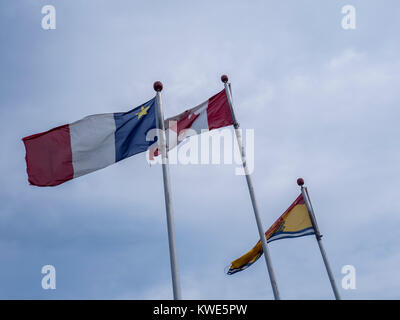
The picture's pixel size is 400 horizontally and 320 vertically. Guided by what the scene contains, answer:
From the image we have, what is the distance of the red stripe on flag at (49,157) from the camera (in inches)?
481

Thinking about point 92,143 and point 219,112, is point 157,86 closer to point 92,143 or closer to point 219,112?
point 219,112

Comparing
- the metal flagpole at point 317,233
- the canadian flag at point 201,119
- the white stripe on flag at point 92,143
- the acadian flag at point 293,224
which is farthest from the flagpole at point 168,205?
the metal flagpole at point 317,233

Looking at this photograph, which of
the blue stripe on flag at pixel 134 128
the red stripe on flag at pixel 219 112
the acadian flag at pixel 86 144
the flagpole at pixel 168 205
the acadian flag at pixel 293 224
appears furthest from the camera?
the acadian flag at pixel 293 224

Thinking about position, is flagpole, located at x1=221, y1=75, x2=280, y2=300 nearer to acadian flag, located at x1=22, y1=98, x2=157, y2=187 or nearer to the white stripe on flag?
acadian flag, located at x1=22, y1=98, x2=157, y2=187

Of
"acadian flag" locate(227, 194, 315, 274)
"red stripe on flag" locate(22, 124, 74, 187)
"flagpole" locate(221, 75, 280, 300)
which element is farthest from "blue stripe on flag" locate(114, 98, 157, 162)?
"acadian flag" locate(227, 194, 315, 274)

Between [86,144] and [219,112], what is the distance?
5.17m

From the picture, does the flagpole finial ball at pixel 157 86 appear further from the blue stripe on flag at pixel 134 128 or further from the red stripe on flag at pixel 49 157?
the red stripe on flag at pixel 49 157

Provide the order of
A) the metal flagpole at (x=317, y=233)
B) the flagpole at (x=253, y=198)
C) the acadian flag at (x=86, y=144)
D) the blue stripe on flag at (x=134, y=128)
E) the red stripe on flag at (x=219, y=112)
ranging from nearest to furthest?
the flagpole at (x=253, y=198) → the acadian flag at (x=86, y=144) → the blue stripe on flag at (x=134, y=128) → the red stripe on flag at (x=219, y=112) → the metal flagpole at (x=317, y=233)

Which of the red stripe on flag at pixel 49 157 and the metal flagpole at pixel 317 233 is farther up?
the red stripe on flag at pixel 49 157

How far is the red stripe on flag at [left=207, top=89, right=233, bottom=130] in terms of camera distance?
1407 centimetres

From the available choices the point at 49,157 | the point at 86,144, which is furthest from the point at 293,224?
the point at 49,157
